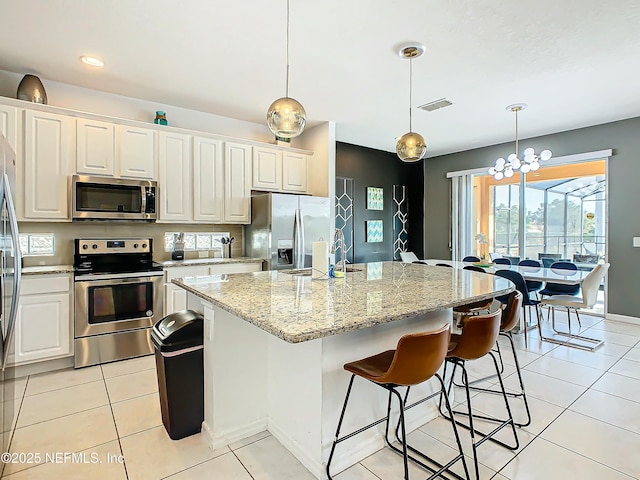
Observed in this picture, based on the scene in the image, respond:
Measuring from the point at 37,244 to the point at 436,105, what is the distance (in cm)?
449

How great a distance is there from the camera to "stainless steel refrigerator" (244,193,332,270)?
4.16 metres

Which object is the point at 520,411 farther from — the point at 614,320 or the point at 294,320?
the point at 614,320

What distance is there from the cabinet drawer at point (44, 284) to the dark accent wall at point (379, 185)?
4102 millimetres

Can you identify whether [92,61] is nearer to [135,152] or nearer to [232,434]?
[135,152]

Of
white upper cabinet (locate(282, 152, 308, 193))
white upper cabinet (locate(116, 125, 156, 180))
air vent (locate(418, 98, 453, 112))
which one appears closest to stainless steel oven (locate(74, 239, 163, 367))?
white upper cabinet (locate(116, 125, 156, 180))

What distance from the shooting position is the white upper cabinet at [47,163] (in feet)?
10.3

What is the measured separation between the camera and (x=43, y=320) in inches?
120

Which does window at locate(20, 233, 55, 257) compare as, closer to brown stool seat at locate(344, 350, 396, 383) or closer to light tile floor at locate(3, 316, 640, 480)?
light tile floor at locate(3, 316, 640, 480)

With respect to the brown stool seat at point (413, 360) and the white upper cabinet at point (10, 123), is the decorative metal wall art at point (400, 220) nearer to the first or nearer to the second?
the brown stool seat at point (413, 360)

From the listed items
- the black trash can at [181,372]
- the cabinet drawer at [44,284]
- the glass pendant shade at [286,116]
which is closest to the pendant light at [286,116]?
the glass pendant shade at [286,116]

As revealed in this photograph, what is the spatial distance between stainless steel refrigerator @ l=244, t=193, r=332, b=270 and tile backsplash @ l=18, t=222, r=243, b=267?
2.18 ft

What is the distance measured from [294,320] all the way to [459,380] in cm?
211

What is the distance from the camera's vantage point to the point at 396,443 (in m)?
2.06

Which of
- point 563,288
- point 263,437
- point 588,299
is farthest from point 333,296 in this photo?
point 563,288
